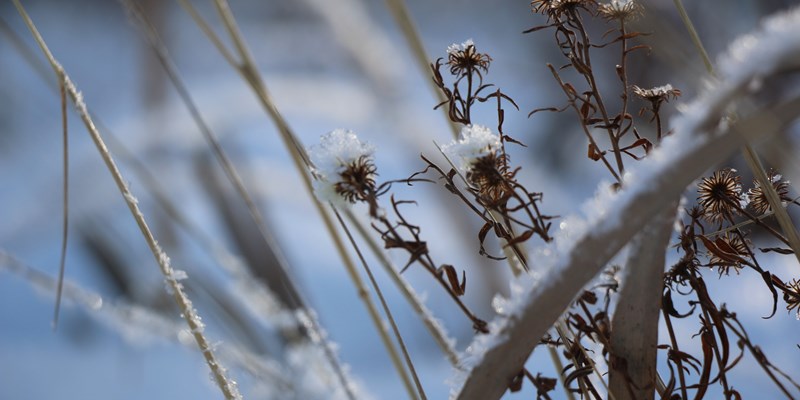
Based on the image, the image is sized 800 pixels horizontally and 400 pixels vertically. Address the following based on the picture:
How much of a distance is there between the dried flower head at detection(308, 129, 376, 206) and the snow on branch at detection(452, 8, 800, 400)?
0.19 ft

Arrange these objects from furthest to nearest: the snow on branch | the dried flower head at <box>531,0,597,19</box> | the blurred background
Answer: the blurred background → the dried flower head at <box>531,0,597,19</box> → the snow on branch

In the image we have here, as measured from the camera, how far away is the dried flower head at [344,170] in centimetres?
19

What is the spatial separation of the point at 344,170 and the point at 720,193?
144mm

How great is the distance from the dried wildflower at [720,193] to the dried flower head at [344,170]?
0.13 m

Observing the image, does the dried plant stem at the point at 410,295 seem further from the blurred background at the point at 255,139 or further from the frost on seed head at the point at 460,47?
the blurred background at the point at 255,139

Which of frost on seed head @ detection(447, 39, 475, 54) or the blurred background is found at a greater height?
the blurred background

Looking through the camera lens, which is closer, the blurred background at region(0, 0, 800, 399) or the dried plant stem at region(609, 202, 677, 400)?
the dried plant stem at region(609, 202, 677, 400)

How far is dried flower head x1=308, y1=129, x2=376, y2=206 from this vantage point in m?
0.19

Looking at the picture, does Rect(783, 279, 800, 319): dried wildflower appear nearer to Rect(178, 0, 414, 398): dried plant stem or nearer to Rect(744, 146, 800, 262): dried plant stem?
Rect(744, 146, 800, 262): dried plant stem

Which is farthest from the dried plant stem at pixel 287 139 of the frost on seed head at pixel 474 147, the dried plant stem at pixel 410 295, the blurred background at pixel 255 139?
the blurred background at pixel 255 139

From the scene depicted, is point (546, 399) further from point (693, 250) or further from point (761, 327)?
point (761, 327)

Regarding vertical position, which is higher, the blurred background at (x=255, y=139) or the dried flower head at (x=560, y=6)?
the blurred background at (x=255, y=139)

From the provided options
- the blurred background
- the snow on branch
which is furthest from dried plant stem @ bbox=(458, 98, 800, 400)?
the blurred background

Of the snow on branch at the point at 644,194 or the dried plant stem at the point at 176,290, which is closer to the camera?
the snow on branch at the point at 644,194
